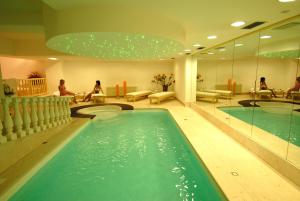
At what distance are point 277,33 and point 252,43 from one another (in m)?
0.93

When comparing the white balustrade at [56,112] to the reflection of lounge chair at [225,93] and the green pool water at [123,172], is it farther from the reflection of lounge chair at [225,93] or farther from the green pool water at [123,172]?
the reflection of lounge chair at [225,93]

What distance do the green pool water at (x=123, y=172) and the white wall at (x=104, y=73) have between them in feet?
23.6

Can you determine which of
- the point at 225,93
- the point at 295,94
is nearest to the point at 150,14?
the point at 295,94

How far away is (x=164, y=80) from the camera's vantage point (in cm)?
1251

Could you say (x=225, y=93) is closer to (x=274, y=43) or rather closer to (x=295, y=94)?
(x=274, y=43)

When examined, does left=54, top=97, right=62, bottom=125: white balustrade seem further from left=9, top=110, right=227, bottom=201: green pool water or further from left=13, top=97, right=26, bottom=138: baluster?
left=13, top=97, right=26, bottom=138: baluster

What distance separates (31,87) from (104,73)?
14.3ft

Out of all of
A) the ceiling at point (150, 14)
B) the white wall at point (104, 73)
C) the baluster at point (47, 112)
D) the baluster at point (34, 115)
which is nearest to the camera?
the ceiling at point (150, 14)

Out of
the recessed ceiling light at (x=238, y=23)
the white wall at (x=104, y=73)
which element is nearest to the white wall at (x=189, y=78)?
the white wall at (x=104, y=73)

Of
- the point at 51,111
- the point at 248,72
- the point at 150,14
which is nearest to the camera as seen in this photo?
the point at 150,14

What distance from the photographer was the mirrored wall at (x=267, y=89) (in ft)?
11.0

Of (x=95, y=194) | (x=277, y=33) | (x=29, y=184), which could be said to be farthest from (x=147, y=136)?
(x=277, y=33)

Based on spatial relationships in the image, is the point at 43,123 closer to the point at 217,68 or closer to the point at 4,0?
the point at 4,0

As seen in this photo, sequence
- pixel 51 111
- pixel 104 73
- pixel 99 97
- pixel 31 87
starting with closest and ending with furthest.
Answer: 1. pixel 51 111
2. pixel 31 87
3. pixel 99 97
4. pixel 104 73
